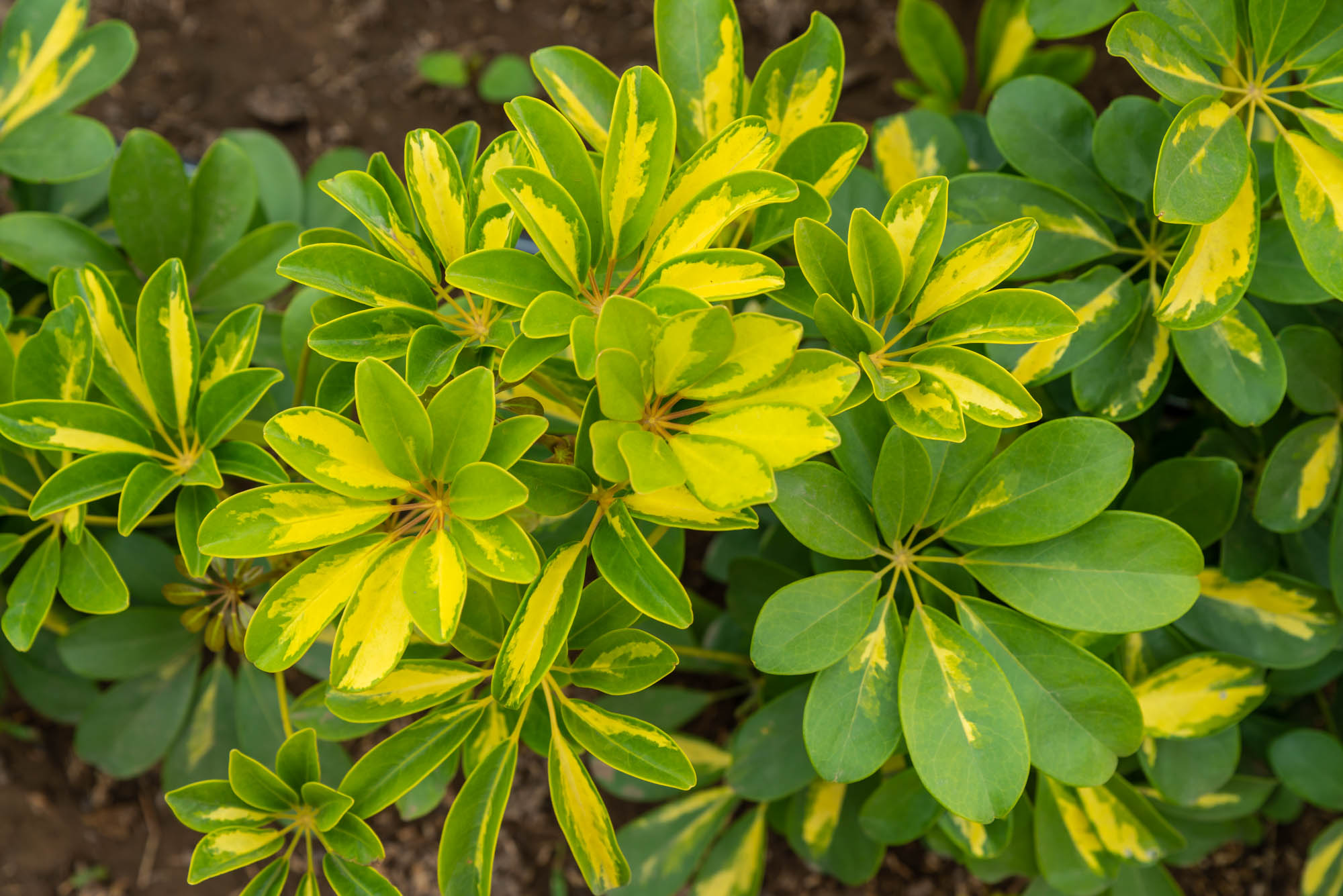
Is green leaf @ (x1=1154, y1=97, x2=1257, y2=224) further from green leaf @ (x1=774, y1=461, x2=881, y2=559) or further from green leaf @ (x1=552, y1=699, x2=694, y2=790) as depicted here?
green leaf @ (x1=552, y1=699, x2=694, y2=790)

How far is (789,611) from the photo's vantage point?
2.68ft

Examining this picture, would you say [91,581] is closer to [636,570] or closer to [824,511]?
[636,570]

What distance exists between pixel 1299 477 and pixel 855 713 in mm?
679

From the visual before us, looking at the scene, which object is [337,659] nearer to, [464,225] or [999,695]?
[464,225]

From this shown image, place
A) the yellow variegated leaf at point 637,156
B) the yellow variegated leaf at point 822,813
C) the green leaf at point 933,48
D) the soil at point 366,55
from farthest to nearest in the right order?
the soil at point 366,55
the green leaf at point 933,48
the yellow variegated leaf at point 822,813
the yellow variegated leaf at point 637,156

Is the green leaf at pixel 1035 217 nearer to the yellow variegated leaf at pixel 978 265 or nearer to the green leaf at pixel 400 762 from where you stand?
the yellow variegated leaf at pixel 978 265

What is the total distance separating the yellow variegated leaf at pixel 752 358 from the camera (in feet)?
2.24

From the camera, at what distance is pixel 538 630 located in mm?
735

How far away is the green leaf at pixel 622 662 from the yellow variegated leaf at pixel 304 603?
0.24 metres

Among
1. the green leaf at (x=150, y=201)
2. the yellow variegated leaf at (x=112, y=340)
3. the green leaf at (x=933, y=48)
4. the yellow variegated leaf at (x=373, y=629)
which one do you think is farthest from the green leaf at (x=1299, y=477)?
the green leaf at (x=150, y=201)

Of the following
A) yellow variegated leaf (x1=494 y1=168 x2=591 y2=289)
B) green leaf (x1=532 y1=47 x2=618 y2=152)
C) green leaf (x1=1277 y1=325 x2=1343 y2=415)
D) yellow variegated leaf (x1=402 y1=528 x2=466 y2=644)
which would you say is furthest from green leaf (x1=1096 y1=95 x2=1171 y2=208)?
yellow variegated leaf (x1=402 y1=528 x2=466 y2=644)

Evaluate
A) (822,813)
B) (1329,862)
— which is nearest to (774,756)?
(822,813)

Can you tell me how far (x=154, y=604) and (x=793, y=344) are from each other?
1.14 metres

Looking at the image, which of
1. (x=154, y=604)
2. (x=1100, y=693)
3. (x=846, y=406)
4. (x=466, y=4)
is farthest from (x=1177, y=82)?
(x=466, y=4)
